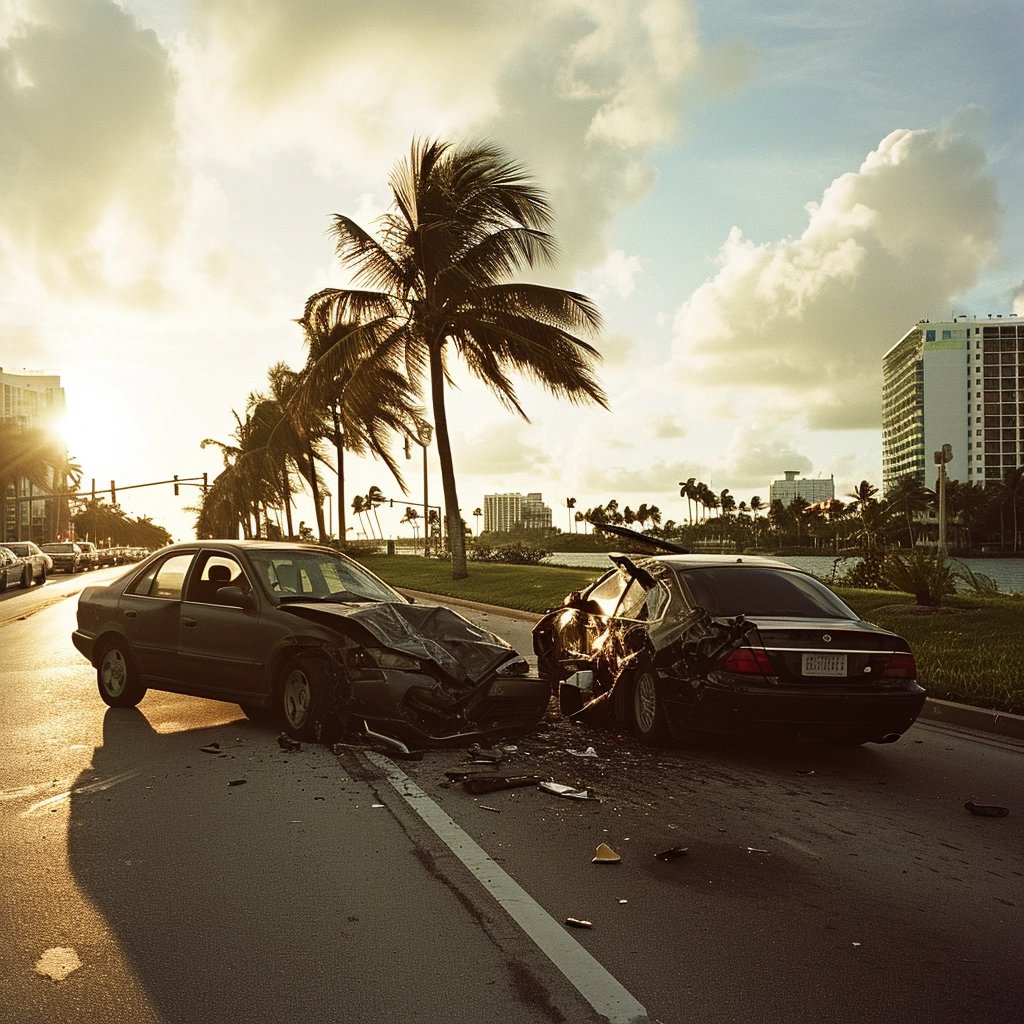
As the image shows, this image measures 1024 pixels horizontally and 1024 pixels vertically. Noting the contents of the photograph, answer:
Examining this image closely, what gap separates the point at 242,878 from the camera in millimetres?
4914

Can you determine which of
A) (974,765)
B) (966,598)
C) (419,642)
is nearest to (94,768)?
(419,642)

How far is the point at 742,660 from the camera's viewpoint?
7.45 meters

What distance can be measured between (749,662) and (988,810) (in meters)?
1.74

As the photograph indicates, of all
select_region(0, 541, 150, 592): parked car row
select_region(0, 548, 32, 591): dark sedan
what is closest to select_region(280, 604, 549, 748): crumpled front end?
select_region(0, 548, 32, 591): dark sedan

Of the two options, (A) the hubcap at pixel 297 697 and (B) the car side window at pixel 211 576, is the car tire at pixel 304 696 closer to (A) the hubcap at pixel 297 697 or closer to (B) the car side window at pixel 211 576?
(A) the hubcap at pixel 297 697

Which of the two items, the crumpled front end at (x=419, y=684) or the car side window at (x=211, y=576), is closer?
the crumpled front end at (x=419, y=684)

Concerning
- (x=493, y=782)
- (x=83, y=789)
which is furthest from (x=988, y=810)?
(x=83, y=789)

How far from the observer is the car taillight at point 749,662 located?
24.3 feet

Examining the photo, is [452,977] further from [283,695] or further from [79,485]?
[79,485]

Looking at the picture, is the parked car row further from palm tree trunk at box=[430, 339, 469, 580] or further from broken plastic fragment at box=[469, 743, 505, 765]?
broken plastic fragment at box=[469, 743, 505, 765]

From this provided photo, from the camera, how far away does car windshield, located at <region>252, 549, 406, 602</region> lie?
9.08 meters

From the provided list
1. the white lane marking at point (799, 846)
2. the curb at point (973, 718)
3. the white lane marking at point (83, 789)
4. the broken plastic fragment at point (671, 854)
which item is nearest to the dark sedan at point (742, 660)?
the white lane marking at point (799, 846)

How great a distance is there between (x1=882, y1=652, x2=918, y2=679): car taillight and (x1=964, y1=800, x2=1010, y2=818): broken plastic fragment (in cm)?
124

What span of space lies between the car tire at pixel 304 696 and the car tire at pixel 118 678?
7.19 ft
